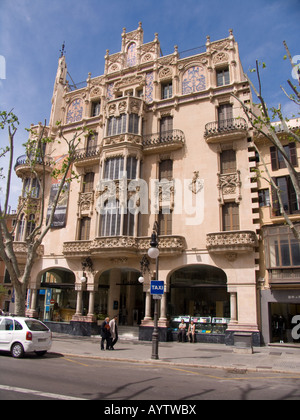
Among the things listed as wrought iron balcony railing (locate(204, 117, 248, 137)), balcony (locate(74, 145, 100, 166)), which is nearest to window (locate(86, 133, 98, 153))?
balcony (locate(74, 145, 100, 166))

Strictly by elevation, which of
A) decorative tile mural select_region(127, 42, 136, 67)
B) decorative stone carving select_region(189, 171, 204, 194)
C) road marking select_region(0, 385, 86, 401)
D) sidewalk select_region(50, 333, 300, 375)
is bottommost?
sidewalk select_region(50, 333, 300, 375)

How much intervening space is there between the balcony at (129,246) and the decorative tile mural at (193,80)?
12768mm

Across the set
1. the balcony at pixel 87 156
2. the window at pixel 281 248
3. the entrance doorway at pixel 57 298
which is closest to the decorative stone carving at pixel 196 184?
the window at pixel 281 248

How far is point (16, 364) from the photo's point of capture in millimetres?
11469

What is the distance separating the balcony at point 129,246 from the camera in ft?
75.5

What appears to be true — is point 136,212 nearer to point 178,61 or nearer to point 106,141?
point 106,141

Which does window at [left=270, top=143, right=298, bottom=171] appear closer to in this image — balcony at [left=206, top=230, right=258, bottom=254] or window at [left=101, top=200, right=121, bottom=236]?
balcony at [left=206, top=230, right=258, bottom=254]

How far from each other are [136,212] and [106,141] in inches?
267

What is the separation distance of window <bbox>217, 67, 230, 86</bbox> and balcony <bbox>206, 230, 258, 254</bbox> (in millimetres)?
12765

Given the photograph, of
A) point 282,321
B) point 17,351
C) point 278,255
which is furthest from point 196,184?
point 17,351

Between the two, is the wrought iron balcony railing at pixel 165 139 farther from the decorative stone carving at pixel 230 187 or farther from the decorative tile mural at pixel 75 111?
the decorative tile mural at pixel 75 111

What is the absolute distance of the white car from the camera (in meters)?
13.2

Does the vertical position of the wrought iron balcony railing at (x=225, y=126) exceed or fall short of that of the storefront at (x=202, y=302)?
it exceeds it
